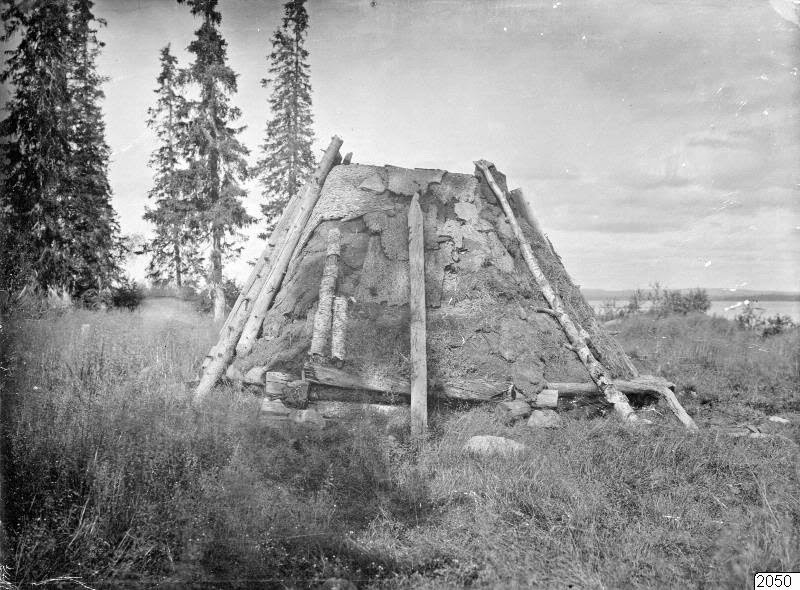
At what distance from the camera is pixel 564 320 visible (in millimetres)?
7082

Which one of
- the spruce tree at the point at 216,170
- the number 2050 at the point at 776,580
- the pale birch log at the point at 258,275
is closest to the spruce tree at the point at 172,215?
the spruce tree at the point at 216,170

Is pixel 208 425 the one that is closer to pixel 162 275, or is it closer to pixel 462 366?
pixel 462 366

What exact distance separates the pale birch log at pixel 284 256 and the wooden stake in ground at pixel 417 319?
1625mm

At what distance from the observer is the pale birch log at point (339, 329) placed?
19.4 feet

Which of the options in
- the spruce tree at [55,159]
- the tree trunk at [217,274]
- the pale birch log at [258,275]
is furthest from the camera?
the tree trunk at [217,274]

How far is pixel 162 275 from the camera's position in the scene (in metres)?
16.0

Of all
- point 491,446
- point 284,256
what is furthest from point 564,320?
point 284,256

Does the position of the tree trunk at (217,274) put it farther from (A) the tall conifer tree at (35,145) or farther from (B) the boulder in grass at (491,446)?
(B) the boulder in grass at (491,446)

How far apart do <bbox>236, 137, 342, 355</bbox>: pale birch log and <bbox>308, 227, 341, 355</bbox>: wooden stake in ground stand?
73 cm

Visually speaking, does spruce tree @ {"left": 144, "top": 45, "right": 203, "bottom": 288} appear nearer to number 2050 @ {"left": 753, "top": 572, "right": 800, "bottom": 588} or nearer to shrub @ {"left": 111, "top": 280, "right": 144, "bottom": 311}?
shrub @ {"left": 111, "top": 280, "right": 144, "bottom": 311}

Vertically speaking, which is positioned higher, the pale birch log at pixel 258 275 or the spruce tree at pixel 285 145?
the spruce tree at pixel 285 145

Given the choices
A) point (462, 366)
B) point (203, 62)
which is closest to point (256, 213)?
point (203, 62)

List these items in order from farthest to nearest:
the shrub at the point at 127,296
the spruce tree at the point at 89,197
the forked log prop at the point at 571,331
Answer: the shrub at the point at 127,296 → the spruce tree at the point at 89,197 → the forked log prop at the point at 571,331

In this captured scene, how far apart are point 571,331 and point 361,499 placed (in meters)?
4.23
